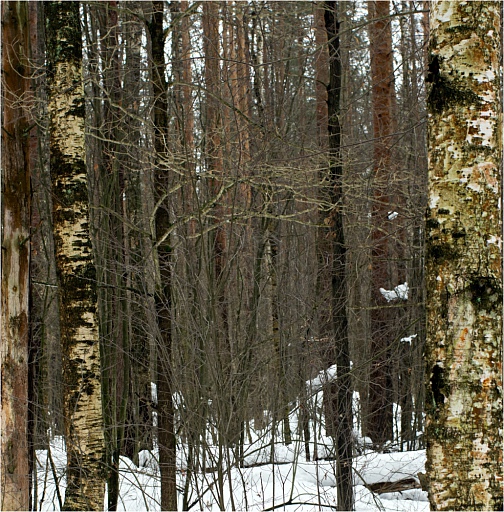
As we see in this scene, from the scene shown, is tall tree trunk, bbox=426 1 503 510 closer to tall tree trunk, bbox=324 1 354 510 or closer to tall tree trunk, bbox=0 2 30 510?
tall tree trunk, bbox=324 1 354 510

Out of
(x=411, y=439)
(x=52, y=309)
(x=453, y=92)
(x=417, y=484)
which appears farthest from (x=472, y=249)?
(x=52, y=309)

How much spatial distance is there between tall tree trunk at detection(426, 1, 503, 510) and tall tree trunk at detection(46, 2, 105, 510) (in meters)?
2.98

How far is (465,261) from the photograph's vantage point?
282 cm

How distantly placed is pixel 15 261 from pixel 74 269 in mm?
1821

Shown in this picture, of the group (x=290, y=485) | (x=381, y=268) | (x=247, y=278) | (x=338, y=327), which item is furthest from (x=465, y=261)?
(x=247, y=278)

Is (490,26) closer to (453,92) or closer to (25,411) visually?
(453,92)

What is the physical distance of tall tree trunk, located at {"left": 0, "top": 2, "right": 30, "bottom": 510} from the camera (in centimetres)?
625

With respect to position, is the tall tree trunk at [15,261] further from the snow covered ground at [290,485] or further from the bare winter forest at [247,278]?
the snow covered ground at [290,485]

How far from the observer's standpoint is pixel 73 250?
201 inches

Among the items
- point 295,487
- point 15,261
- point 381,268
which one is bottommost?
point 295,487

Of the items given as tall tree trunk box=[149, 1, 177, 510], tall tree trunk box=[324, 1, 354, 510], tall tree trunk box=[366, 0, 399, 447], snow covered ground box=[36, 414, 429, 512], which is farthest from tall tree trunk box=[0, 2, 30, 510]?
tall tree trunk box=[366, 0, 399, 447]

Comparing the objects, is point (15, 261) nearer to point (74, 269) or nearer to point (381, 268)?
point (74, 269)

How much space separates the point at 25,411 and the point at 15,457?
1.50ft

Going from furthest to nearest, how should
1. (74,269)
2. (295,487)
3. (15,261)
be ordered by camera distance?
(295,487)
(15,261)
(74,269)
